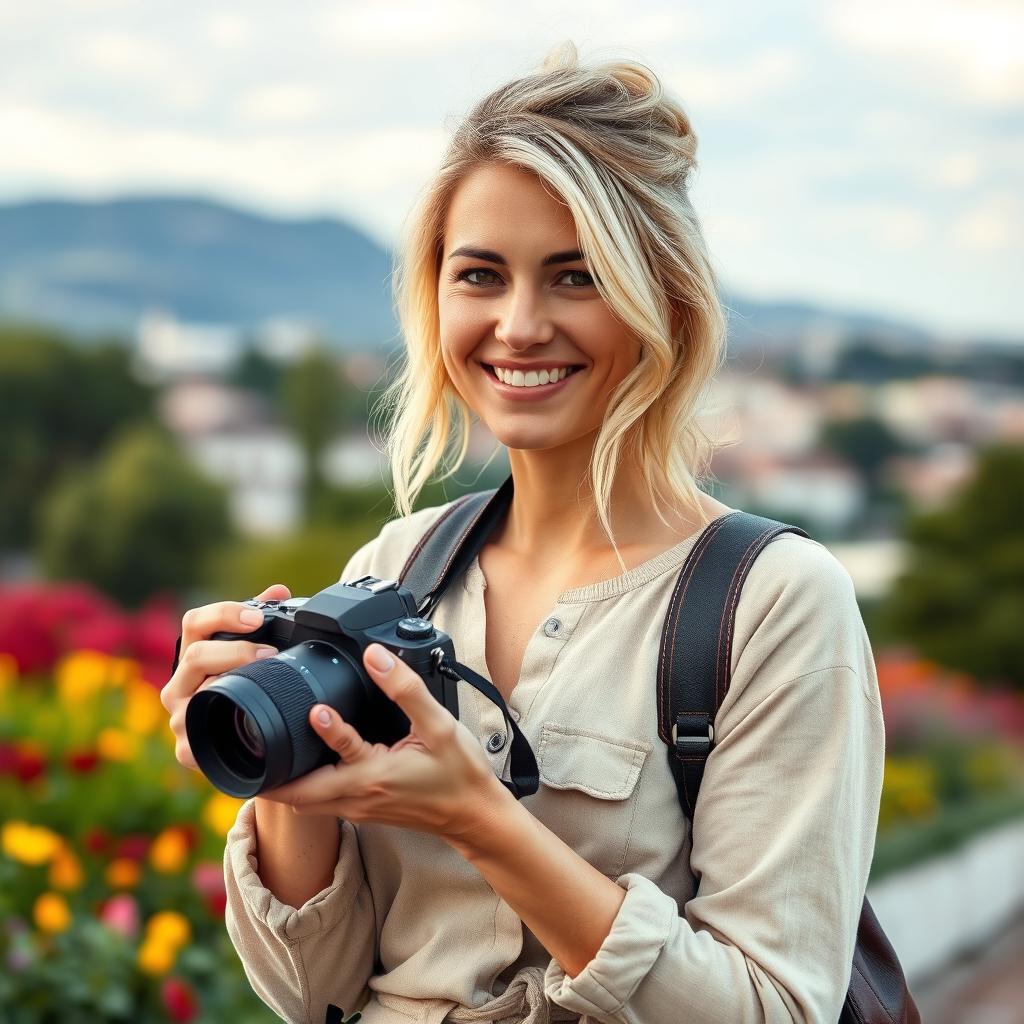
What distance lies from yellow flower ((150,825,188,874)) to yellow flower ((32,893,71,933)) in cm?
24

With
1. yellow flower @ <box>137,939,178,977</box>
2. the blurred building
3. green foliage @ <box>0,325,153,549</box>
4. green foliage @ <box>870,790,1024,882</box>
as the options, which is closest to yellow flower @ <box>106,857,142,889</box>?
yellow flower @ <box>137,939,178,977</box>

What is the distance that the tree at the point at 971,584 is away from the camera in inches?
647

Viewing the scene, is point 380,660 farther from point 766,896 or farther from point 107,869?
point 107,869

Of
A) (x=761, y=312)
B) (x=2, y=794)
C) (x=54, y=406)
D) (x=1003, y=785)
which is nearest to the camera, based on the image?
(x=761, y=312)

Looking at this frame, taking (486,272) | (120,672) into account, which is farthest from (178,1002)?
(486,272)

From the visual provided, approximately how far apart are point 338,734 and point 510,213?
0.67m

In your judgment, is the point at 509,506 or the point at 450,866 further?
the point at 509,506

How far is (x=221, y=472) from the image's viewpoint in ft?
95.5

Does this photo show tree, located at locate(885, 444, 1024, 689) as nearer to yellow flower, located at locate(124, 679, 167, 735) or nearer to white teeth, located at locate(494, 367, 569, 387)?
yellow flower, located at locate(124, 679, 167, 735)

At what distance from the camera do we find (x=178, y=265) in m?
52.0

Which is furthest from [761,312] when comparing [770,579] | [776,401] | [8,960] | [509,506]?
[776,401]

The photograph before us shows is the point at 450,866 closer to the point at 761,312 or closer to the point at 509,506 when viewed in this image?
the point at 509,506

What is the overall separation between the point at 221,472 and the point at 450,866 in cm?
2824

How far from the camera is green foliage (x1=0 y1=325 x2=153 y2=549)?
109 feet
